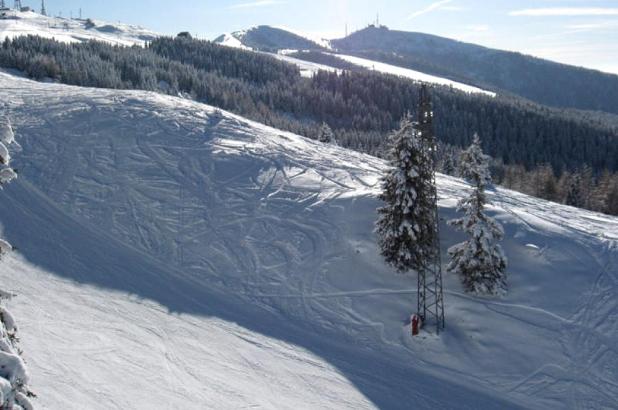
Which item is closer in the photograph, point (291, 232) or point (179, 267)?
point (179, 267)

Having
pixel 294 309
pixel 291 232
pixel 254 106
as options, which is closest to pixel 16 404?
pixel 294 309

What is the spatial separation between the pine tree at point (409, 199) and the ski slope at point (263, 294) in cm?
170

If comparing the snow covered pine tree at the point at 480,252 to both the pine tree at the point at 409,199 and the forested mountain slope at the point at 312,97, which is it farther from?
the forested mountain slope at the point at 312,97

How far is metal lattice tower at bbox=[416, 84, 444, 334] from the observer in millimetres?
19047

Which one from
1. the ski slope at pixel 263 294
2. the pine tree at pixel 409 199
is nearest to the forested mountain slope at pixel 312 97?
the ski slope at pixel 263 294

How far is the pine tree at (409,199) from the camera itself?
2081cm

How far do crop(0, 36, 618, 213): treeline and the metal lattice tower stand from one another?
238ft

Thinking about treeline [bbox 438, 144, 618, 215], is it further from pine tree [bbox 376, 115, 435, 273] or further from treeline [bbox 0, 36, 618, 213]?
pine tree [bbox 376, 115, 435, 273]

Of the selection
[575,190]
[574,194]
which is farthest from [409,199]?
[575,190]

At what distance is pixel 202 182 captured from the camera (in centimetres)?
3022

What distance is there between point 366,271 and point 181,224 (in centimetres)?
995

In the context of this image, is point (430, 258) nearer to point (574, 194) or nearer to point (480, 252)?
point (480, 252)

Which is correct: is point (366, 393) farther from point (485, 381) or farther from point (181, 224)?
point (181, 224)

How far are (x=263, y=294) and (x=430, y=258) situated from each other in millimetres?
7256
